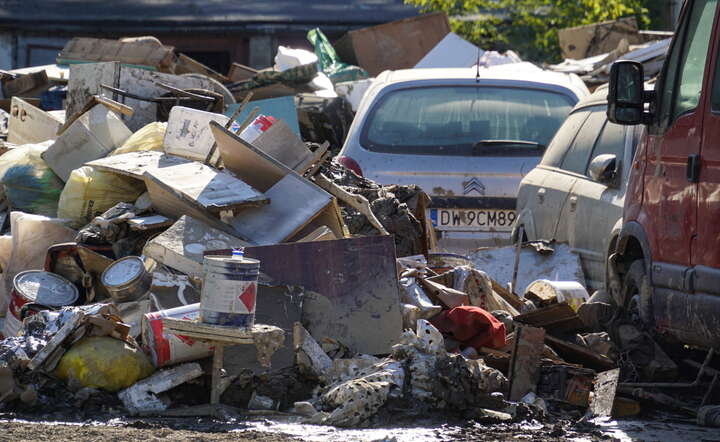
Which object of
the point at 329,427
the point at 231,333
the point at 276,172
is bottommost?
the point at 329,427

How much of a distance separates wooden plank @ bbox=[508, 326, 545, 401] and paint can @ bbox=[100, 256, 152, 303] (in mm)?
2004

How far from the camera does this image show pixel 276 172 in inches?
292

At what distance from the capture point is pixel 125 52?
1512 centimetres

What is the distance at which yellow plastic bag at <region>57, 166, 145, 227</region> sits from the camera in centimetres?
785

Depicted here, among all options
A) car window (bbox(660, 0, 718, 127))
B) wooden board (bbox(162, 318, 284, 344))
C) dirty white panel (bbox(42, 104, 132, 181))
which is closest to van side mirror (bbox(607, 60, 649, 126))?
car window (bbox(660, 0, 718, 127))

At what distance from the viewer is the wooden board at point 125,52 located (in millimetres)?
14859

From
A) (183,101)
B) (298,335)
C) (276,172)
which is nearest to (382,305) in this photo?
(298,335)

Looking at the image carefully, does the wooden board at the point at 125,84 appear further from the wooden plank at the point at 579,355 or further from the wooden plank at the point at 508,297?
the wooden plank at the point at 579,355

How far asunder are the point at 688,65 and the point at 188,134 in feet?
11.5

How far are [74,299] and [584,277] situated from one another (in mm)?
3414

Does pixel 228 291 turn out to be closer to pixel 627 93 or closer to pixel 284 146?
pixel 627 93

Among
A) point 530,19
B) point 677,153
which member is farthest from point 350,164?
point 530,19

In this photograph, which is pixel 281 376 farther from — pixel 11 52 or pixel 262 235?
pixel 11 52

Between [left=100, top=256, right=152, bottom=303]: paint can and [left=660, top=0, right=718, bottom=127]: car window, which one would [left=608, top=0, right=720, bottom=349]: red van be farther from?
[left=100, top=256, right=152, bottom=303]: paint can
